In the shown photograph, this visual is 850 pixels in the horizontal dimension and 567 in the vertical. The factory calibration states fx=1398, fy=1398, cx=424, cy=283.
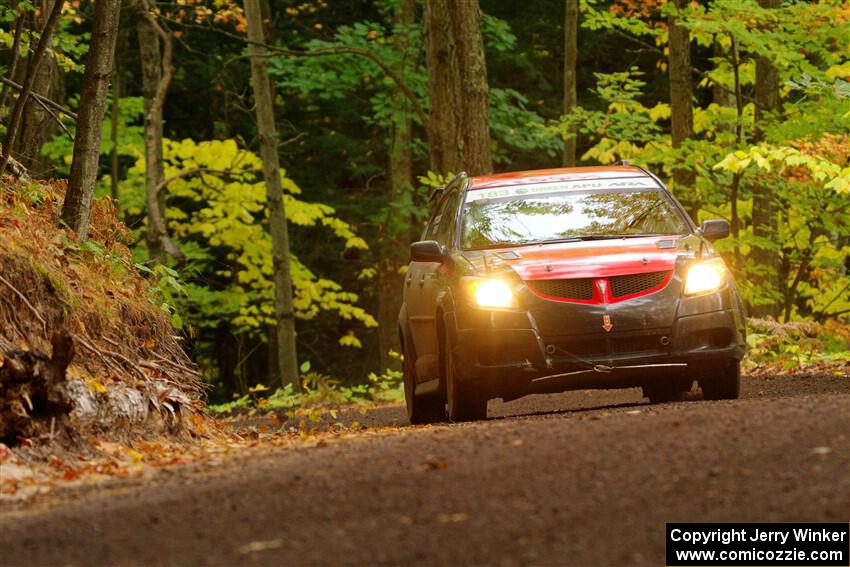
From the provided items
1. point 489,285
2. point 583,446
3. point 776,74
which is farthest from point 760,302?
point 583,446

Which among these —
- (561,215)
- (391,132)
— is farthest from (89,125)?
(391,132)

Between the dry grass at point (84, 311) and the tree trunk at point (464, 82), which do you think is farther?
the tree trunk at point (464, 82)

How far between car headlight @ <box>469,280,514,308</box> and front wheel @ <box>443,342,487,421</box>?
1.70ft

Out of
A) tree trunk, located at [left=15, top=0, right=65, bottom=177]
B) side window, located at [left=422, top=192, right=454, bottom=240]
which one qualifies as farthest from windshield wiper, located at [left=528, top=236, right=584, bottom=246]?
tree trunk, located at [left=15, top=0, right=65, bottom=177]

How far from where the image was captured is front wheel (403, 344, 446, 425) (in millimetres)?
12586

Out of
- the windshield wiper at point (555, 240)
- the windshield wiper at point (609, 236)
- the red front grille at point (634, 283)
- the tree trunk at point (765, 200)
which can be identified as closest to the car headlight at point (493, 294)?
the red front grille at point (634, 283)

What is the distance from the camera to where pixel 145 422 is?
9.99 m

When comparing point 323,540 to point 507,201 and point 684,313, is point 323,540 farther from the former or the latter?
point 507,201

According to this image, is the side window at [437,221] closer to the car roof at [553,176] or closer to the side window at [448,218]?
the side window at [448,218]

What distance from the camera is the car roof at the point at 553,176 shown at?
12.0 metres

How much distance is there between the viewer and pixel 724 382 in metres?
10.9

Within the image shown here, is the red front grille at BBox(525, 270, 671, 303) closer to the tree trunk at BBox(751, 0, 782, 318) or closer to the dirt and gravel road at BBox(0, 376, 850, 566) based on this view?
the dirt and gravel road at BBox(0, 376, 850, 566)

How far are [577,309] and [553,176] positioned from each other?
2.20 meters

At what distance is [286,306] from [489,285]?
1478 centimetres
